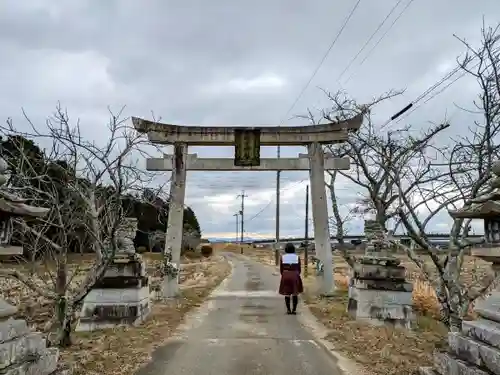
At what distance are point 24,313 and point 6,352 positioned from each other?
11.0m

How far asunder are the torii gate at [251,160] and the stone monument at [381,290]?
502 centimetres

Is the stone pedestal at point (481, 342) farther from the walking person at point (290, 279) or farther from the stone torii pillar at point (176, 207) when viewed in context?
the stone torii pillar at point (176, 207)

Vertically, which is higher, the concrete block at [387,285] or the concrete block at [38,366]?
the concrete block at [387,285]

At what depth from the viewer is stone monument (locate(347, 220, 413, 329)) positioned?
997 cm

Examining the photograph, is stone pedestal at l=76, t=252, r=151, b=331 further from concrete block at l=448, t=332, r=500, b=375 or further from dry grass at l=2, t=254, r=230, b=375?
concrete block at l=448, t=332, r=500, b=375

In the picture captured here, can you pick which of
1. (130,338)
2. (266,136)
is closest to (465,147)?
(130,338)

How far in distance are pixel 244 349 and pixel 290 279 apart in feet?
13.2

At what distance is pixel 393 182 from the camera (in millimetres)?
9000

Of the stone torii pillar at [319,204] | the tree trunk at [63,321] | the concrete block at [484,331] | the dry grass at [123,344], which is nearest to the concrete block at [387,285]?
the dry grass at [123,344]

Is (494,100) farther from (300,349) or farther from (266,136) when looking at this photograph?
(266,136)

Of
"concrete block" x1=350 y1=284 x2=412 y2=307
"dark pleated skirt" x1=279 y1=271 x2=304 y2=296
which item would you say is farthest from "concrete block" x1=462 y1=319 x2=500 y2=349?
"dark pleated skirt" x1=279 y1=271 x2=304 y2=296

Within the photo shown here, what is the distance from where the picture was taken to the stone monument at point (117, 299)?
31.6 ft

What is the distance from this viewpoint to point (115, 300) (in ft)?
31.9

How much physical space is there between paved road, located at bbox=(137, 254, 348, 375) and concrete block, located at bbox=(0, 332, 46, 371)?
91.6 inches
